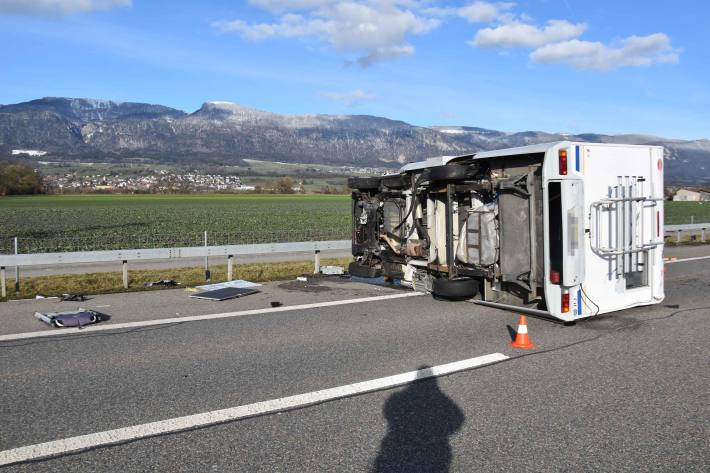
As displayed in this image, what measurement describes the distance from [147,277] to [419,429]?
38.8ft

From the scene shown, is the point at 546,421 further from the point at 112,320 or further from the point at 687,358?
the point at 112,320

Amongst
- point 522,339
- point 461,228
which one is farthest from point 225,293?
point 522,339

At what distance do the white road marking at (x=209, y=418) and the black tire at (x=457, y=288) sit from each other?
2.64m

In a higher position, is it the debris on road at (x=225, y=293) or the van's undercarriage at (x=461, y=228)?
the van's undercarriage at (x=461, y=228)

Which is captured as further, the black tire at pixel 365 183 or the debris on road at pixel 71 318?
the black tire at pixel 365 183

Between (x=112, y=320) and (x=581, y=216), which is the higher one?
(x=581, y=216)

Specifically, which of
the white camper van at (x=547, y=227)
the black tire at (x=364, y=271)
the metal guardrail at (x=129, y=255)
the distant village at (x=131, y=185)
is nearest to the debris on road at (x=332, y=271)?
the metal guardrail at (x=129, y=255)

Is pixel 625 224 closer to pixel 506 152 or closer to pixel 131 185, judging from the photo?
pixel 506 152

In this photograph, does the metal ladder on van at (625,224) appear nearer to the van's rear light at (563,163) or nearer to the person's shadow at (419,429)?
the van's rear light at (563,163)

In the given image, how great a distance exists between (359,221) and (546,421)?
684cm

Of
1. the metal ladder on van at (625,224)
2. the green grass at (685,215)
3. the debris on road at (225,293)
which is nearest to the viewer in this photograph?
the metal ladder on van at (625,224)

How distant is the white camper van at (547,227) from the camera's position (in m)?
7.66

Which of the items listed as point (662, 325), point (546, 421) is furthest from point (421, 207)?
point (546, 421)

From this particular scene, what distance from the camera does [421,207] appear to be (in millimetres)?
9836
